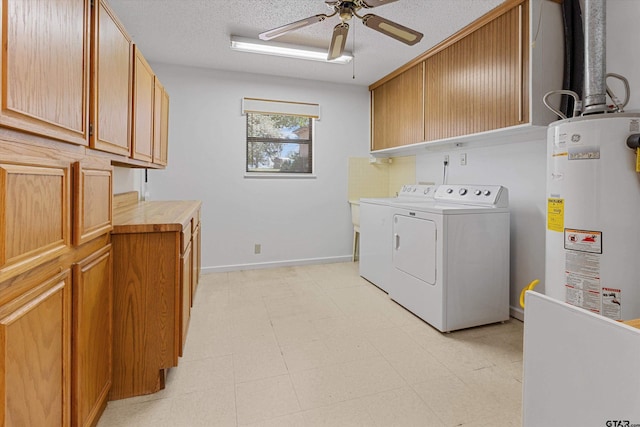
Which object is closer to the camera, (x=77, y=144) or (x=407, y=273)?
(x=77, y=144)

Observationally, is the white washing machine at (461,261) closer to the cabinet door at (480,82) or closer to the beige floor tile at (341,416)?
the cabinet door at (480,82)

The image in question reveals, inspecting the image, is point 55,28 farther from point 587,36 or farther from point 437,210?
point 587,36

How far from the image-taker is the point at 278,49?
301 cm

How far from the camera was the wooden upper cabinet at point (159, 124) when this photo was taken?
268 cm

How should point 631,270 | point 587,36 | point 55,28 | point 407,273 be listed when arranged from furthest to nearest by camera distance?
point 407,273, point 587,36, point 631,270, point 55,28

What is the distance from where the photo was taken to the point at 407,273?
8.95 ft

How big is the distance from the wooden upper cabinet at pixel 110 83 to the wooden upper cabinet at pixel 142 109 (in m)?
0.10

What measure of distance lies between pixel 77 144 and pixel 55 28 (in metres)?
0.39

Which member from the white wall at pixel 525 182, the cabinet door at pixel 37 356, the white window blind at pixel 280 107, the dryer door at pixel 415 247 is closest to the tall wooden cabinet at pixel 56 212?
the cabinet door at pixel 37 356

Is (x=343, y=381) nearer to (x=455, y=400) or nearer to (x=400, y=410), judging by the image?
(x=400, y=410)

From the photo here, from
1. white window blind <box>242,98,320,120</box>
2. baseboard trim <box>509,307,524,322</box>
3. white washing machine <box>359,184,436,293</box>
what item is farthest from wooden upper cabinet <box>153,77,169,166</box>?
baseboard trim <box>509,307,524,322</box>

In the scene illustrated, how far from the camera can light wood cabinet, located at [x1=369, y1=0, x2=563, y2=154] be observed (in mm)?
2121

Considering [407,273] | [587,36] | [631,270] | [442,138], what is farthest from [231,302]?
[587,36]

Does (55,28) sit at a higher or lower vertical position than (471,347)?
higher
